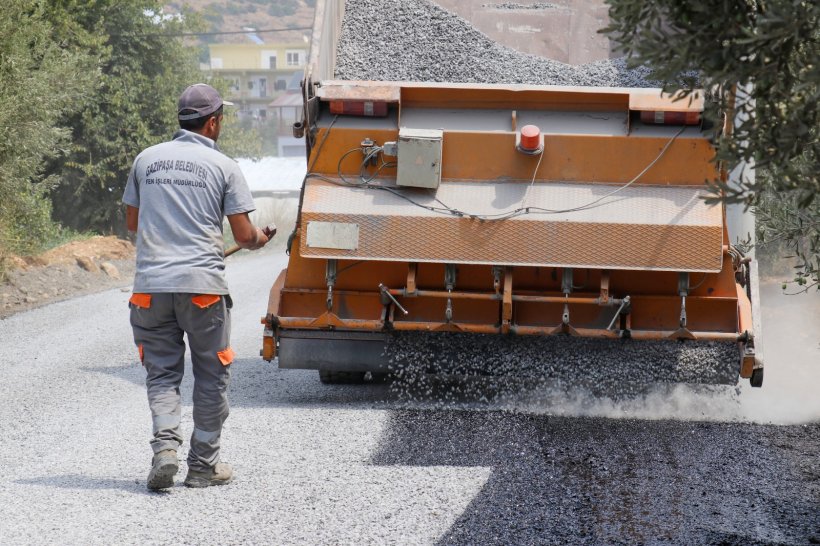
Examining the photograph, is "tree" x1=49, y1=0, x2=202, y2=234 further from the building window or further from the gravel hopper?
the building window

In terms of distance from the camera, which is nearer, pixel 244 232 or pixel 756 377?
pixel 244 232

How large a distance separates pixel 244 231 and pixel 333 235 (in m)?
1.34

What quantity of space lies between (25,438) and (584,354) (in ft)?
10.4

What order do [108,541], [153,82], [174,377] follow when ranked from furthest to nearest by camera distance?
[153,82]
[174,377]
[108,541]

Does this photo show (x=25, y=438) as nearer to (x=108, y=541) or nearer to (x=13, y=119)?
(x=108, y=541)

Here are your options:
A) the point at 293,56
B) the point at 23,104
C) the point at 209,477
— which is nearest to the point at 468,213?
the point at 209,477

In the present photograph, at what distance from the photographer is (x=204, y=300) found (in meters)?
4.90

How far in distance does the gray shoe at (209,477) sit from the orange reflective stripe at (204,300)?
0.70m

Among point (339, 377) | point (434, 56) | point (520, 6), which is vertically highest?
point (520, 6)

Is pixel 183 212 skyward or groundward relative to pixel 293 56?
skyward

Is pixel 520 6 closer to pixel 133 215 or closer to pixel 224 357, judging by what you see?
pixel 133 215

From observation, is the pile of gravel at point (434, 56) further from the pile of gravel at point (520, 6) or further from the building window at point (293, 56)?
the building window at point (293, 56)

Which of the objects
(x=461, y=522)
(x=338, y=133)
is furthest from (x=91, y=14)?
(x=461, y=522)

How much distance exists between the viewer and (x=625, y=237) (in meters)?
6.14
